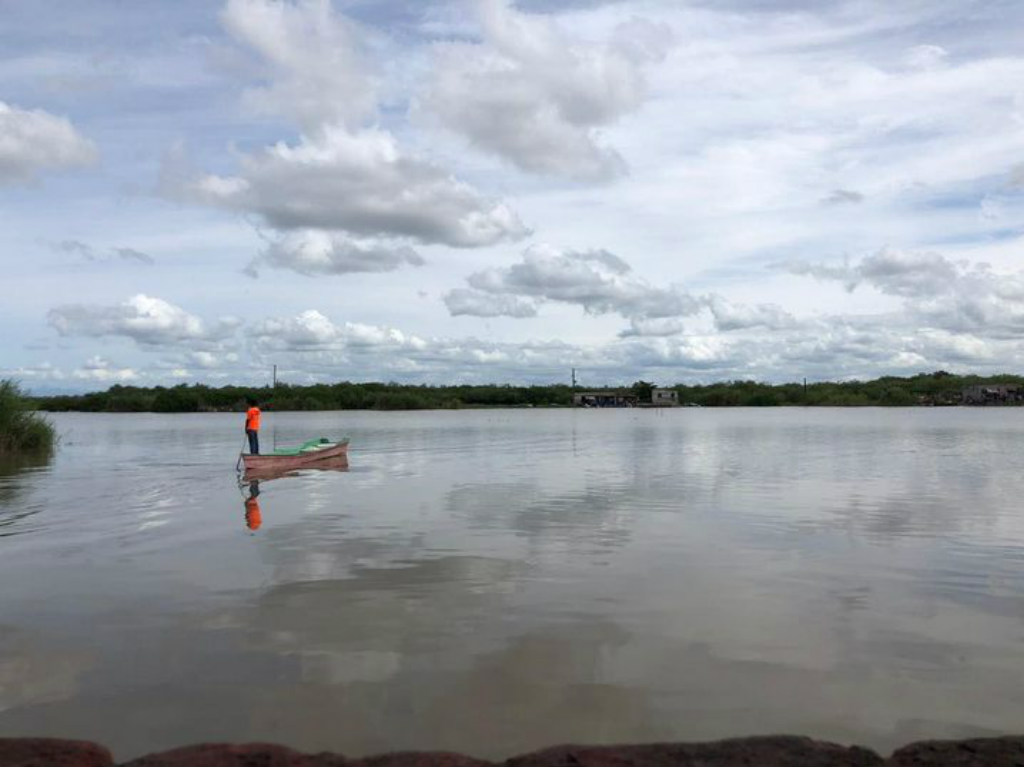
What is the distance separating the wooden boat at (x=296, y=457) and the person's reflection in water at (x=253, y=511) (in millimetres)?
2890

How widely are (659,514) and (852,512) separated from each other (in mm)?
4229

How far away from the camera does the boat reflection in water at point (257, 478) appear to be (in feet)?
62.0

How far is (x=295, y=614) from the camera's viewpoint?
33.7 ft

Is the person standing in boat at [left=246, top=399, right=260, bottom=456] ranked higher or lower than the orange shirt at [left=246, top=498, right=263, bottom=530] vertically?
higher

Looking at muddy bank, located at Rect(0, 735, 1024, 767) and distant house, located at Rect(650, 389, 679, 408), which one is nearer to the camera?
muddy bank, located at Rect(0, 735, 1024, 767)

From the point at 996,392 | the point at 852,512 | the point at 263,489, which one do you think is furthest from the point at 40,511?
the point at 996,392

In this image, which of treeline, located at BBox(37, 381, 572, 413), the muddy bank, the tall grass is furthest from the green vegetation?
the muddy bank

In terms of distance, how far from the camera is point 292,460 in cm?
3075

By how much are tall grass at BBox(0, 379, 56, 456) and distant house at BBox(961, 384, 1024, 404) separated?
166m

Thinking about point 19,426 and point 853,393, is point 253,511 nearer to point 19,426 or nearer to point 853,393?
point 19,426

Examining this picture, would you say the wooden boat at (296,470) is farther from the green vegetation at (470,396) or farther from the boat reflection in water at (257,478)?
the green vegetation at (470,396)

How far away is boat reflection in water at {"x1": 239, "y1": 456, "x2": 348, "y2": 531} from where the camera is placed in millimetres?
18906

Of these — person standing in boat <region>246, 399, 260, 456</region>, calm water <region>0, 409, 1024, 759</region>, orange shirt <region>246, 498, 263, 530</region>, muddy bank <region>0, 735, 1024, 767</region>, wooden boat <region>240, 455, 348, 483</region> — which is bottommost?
calm water <region>0, 409, 1024, 759</region>

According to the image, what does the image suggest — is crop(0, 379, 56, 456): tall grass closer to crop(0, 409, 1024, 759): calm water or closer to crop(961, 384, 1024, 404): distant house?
crop(0, 409, 1024, 759): calm water
